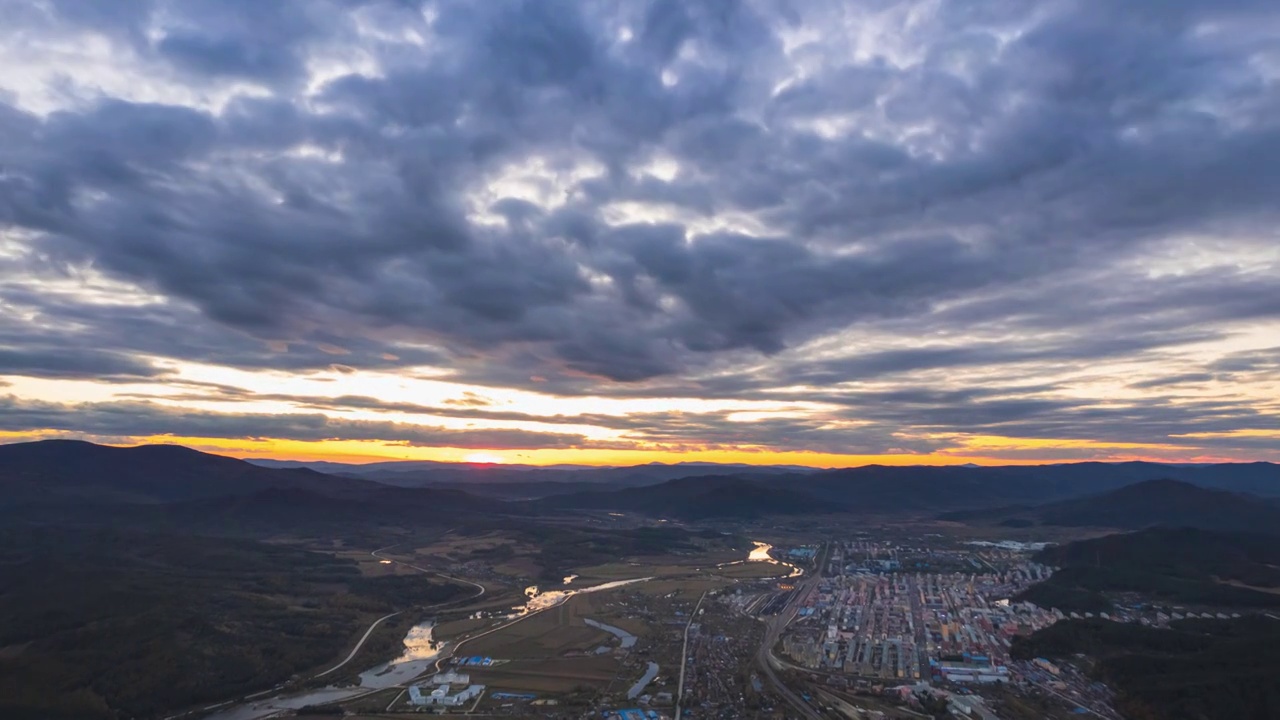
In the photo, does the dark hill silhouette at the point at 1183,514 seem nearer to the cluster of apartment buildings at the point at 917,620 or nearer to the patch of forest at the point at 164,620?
the cluster of apartment buildings at the point at 917,620

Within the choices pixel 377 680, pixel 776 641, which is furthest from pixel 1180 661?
pixel 377 680

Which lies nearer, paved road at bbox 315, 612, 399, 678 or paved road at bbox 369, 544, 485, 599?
paved road at bbox 315, 612, 399, 678

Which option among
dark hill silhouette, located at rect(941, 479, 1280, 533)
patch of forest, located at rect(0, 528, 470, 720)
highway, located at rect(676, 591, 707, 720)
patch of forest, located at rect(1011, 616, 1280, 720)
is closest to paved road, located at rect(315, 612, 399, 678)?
patch of forest, located at rect(0, 528, 470, 720)

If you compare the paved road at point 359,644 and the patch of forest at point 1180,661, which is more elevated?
the patch of forest at point 1180,661

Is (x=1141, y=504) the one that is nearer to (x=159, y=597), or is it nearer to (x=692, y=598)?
(x=692, y=598)

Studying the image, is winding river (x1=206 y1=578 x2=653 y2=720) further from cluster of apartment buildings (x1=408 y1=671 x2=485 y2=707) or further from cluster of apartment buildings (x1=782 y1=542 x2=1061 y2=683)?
cluster of apartment buildings (x1=782 y1=542 x2=1061 y2=683)

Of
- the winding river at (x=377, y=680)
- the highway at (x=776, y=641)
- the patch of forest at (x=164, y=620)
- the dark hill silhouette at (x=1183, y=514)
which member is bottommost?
the winding river at (x=377, y=680)

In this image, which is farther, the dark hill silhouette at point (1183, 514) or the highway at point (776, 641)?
the dark hill silhouette at point (1183, 514)

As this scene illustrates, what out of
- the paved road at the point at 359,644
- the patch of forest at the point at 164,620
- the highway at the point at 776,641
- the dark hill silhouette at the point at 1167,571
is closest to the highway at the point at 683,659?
the highway at the point at 776,641

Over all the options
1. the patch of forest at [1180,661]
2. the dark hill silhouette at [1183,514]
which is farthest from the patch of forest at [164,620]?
the dark hill silhouette at [1183,514]

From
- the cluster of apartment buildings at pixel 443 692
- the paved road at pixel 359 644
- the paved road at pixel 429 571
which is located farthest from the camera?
the paved road at pixel 429 571

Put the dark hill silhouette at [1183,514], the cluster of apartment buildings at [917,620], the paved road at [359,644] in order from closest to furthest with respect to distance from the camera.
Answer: the cluster of apartment buildings at [917,620]
the paved road at [359,644]
the dark hill silhouette at [1183,514]
